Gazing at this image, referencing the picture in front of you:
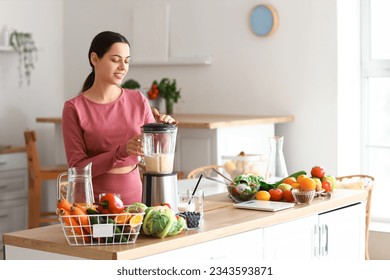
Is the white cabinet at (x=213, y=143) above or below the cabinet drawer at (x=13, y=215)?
above

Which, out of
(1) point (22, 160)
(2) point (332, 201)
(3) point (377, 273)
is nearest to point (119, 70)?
(2) point (332, 201)

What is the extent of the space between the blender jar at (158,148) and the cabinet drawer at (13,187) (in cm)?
340

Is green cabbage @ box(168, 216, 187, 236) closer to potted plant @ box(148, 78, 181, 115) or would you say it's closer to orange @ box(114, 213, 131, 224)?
orange @ box(114, 213, 131, 224)

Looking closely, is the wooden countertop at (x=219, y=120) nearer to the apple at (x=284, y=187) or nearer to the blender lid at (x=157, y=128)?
the apple at (x=284, y=187)

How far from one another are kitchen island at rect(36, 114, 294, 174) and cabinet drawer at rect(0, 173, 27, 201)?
4.62ft

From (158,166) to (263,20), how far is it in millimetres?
3006

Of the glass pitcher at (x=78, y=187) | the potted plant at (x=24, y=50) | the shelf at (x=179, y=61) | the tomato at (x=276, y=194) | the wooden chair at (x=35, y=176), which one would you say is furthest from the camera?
the potted plant at (x=24, y=50)

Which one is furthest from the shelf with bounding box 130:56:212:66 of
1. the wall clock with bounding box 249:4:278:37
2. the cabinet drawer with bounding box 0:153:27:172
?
the cabinet drawer with bounding box 0:153:27:172

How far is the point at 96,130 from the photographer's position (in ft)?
9.74

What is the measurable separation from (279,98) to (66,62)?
2.08m

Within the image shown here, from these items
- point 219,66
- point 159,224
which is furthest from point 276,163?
point 219,66

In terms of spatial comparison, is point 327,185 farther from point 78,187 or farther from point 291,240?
point 78,187

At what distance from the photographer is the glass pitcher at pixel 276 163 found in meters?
3.29

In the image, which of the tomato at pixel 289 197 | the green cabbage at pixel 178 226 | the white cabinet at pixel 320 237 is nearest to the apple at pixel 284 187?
the tomato at pixel 289 197
